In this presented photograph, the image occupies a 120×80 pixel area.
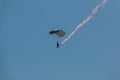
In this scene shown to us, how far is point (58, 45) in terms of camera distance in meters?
67.9

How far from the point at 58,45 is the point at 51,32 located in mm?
5855

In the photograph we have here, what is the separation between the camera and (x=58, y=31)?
70875 mm

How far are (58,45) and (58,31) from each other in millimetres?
4660

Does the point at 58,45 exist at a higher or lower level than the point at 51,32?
lower

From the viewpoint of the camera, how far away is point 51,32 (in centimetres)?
7231

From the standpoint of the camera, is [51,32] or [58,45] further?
[51,32]

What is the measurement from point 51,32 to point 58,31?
2.38m

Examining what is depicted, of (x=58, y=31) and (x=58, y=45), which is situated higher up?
(x=58, y=31)
